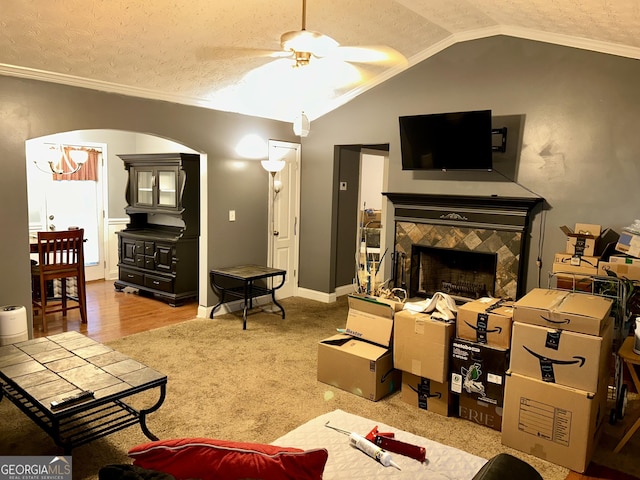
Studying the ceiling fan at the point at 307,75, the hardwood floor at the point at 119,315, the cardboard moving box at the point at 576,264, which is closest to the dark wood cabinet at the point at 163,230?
the hardwood floor at the point at 119,315

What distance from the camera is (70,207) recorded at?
681 centimetres

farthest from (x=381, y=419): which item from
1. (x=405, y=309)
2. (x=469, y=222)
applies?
(x=469, y=222)

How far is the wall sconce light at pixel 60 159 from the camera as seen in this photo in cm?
618

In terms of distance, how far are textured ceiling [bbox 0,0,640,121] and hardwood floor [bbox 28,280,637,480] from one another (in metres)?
2.32

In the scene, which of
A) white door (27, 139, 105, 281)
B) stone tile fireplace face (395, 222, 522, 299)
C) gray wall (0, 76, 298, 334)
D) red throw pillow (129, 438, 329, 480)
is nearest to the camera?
red throw pillow (129, 438, 329, 480)

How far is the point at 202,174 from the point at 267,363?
2.25m

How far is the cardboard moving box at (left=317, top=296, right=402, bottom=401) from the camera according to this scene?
3.46 m

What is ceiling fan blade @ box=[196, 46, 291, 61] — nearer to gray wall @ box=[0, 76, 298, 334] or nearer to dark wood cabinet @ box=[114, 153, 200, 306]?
gray wall @ box=[0, 76, 298, 334]

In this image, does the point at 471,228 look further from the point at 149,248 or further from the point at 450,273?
the point at 149,248

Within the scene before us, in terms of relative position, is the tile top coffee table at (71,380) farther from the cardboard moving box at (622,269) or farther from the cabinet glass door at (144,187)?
the cabinet glass door at (144,187)

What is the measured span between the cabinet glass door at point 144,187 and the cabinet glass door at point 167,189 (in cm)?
20

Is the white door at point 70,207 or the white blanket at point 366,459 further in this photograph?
the white door at point 70,207

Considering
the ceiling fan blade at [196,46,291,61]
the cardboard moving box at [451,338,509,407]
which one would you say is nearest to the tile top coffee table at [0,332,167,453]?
the cardboard moving box at [451,338,509,407]

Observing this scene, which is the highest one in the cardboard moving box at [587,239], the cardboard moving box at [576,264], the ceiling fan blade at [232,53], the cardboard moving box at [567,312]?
the ceiling fan blade at [232,53]
